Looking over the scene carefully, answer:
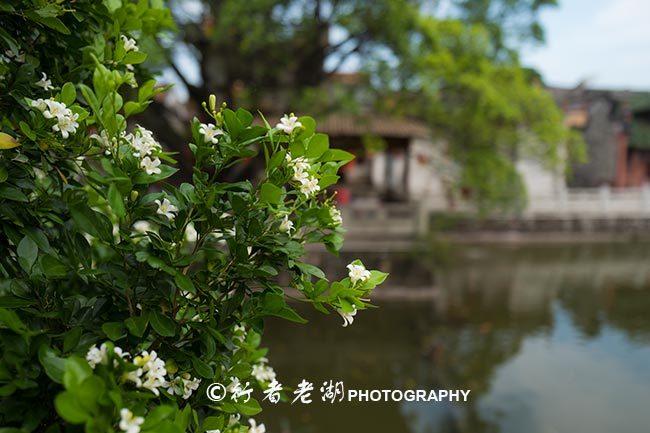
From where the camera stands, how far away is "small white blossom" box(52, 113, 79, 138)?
116 centimetres

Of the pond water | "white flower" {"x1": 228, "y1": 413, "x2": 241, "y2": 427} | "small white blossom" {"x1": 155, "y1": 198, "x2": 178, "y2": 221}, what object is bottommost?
the pond water

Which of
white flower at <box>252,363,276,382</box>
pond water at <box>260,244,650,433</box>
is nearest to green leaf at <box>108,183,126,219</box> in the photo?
white flower at <box>252,363,276,382</box>

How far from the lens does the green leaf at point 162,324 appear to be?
45.1 inches

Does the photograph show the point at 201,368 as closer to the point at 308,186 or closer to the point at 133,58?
the point at 308,186

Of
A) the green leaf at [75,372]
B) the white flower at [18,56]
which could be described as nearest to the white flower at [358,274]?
the green leaf at [75,372]

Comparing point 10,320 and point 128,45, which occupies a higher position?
point 128,45

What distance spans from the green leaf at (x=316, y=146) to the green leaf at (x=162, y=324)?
0.50 metres

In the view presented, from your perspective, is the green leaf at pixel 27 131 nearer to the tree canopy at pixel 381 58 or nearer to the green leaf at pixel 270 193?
the green leaf at pixel 270 193

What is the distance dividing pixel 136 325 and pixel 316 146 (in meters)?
0.58

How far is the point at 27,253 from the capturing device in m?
1.21

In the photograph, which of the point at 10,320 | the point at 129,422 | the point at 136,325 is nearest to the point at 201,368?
the point at 136,325

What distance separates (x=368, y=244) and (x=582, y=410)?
5887 mm

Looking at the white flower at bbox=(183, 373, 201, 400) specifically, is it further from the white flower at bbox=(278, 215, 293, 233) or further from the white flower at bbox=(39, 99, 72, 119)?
the white flower at bbox=(39, 99, 72, 119)

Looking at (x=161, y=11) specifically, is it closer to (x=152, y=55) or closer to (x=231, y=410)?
(x=231, y=410)
